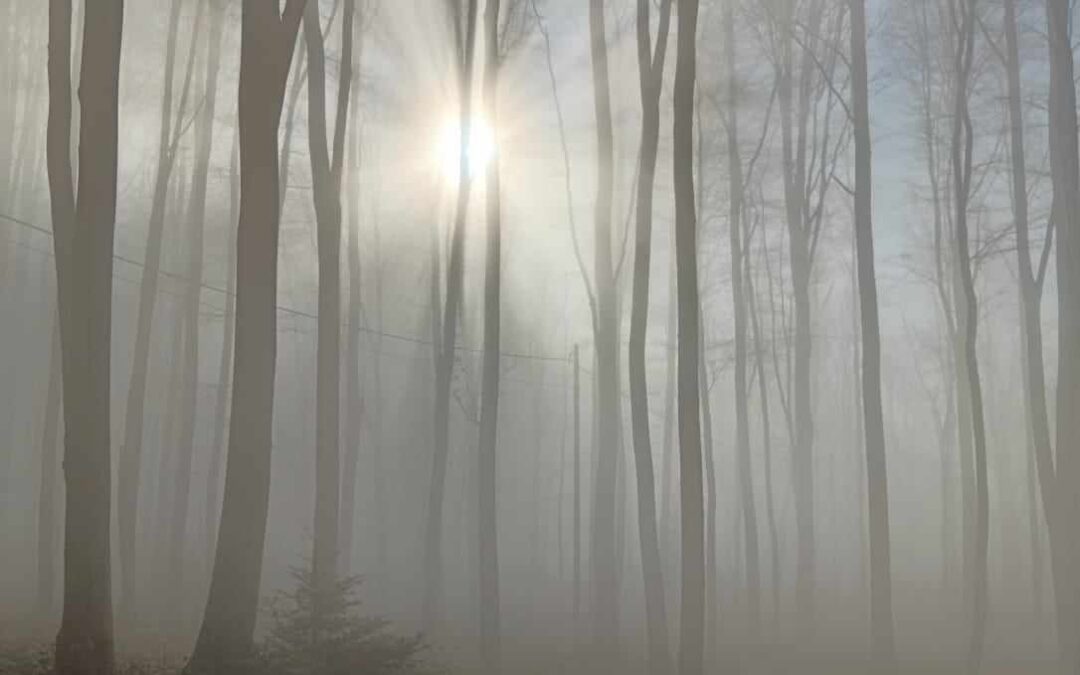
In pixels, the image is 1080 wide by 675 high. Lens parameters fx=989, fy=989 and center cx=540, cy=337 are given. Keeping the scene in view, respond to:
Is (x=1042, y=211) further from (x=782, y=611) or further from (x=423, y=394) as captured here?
(x=423, y=394)

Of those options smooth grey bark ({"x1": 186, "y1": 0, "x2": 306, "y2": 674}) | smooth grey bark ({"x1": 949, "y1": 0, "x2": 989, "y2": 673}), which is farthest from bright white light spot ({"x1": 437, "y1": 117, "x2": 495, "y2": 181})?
smooth grey bark ({"x1": 186, "y1": 0, "x2": 306, "y2": 674})

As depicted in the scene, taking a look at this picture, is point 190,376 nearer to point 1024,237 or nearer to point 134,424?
point 134,424

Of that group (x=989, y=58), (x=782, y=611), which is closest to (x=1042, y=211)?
(x=989, y=58)

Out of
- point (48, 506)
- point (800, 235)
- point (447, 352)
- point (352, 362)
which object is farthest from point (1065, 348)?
point (48, 506)

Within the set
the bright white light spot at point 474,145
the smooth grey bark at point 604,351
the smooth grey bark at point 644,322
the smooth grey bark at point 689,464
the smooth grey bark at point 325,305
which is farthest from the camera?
the bright white light spot at point 474,145

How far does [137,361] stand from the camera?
561 inches

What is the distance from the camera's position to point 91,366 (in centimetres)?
732

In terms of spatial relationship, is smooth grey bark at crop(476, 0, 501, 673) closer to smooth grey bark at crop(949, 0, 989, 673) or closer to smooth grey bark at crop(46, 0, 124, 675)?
smooth grey bark at crop(46, 0, 124, 675)

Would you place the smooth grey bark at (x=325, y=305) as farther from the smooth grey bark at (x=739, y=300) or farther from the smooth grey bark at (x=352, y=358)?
the smooth grey bark at (x=739, y=300)

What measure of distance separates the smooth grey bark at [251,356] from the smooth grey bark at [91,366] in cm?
79

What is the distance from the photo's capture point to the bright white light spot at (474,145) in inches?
646

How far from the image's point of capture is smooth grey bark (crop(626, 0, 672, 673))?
476 inches

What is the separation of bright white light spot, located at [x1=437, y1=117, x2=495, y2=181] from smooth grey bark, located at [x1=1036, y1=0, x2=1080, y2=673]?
27.4 ft

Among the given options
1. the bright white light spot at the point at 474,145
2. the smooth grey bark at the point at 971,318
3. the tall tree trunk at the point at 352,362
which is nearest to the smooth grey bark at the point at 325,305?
the bright white light spot at the point at 474,145
